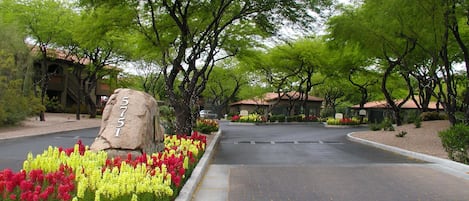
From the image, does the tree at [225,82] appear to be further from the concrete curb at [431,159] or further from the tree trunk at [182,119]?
the concrete curb at [431,159]

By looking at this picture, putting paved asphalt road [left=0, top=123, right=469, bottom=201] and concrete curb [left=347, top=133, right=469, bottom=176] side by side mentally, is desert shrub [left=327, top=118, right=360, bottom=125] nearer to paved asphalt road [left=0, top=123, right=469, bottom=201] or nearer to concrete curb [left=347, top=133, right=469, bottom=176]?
concrete curb [left=347, top=133, right=469, bottom=176]

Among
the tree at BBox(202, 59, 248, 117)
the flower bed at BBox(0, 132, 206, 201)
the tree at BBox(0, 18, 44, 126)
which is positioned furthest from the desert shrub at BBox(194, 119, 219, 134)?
the tree at BBox(202, 59, 248, 117)

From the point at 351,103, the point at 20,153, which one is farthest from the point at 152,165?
the point at 351,103

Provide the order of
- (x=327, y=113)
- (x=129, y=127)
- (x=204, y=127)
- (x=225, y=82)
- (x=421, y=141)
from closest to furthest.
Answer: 1. (x=129, y=127)
2. (x=421, y=141)
3. (x=204, y=127)
4. (x=327, y=113)
5. (x=225, y=82)

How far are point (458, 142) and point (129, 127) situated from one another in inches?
325

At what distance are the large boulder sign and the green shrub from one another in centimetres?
749

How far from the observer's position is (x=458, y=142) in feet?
35.6

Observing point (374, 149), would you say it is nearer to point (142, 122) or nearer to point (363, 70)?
point (142, 122)

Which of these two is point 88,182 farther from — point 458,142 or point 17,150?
point 458,142

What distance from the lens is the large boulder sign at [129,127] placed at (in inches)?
340

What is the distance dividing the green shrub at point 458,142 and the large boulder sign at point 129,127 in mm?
7492

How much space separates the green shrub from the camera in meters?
10.8

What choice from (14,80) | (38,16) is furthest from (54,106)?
(14,80)

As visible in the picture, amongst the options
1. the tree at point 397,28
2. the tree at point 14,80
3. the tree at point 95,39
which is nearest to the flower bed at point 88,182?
the tree at point 95,39
